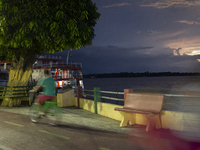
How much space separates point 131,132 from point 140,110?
79cm

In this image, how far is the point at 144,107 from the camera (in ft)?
24.6

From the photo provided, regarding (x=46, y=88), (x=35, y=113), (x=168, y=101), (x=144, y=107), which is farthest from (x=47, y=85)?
(x=168, y=101)

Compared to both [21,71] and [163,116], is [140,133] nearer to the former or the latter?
[163,116]

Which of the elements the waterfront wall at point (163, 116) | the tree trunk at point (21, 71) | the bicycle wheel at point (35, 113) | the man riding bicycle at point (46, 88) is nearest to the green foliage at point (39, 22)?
the tree trunk at point (21, 71)

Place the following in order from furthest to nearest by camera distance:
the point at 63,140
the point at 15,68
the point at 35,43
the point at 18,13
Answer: the point at 15,68 < the point at 35,43 < the point at 18,13 < the point at 63,140

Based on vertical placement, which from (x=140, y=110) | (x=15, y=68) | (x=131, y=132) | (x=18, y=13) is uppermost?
(x=18, y=13)

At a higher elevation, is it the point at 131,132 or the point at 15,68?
the point at 15,68

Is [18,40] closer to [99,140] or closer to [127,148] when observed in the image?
[99,140]

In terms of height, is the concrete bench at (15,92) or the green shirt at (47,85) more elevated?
the green shirt at (47,85)

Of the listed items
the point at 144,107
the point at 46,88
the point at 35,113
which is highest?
the point at 46,88

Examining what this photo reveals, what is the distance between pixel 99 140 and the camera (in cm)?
624

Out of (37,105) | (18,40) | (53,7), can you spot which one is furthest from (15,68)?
(37,105)

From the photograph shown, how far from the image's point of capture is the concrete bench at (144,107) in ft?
23.4

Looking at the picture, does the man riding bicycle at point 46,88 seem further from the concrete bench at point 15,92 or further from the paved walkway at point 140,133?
the concrete bench at point 15,92
